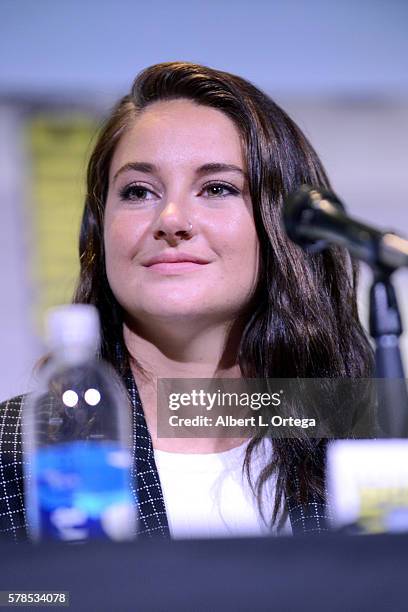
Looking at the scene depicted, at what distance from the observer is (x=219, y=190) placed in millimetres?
1236

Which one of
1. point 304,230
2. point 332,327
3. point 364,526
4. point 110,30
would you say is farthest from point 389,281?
point 110,30

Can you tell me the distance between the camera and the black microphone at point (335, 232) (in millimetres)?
676

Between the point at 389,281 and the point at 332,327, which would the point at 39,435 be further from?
the point at 389,281

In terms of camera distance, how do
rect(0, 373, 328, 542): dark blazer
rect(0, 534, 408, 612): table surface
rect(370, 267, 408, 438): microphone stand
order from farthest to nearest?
rect(0, 373, 328, 542): dark blazer
rect(370, 267, 408, 438): microphone stand
rect(0, 534, 408, 612): table surface

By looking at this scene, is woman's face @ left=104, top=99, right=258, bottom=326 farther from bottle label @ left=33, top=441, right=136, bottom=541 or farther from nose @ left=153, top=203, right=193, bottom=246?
bottle label @ left=33, top=441, right=136, bottom=541

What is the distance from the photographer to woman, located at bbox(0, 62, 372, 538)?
1172mm

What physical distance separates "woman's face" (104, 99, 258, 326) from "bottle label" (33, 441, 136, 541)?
0.20 meters

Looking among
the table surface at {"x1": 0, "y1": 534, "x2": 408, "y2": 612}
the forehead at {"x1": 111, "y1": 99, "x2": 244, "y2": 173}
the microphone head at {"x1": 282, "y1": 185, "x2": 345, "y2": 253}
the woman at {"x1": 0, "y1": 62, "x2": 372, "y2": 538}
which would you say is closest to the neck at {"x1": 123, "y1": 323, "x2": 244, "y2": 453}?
the woman at {"x1": 0, "y1": 62, "x2": 372, "y2": 538}

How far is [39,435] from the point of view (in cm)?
119

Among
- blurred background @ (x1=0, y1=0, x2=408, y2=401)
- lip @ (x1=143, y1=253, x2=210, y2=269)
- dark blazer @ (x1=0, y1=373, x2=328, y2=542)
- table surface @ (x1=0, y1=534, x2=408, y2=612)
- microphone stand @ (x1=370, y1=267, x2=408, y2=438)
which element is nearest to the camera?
table surface @ (x1=0, y1=534, x2=408, y2=612)

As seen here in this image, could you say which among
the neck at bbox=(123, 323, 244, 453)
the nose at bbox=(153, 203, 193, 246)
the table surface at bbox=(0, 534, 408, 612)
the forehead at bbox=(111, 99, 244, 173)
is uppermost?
the forehead at bbox=(111, 99, 244, 173)

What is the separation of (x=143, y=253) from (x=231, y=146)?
189 mm

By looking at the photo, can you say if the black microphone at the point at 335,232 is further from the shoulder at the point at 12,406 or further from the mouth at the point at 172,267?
the shoulder at the point at 12,406

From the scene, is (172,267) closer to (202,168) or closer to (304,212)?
(202,168)
